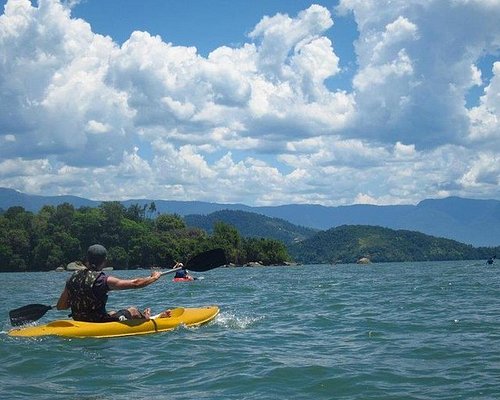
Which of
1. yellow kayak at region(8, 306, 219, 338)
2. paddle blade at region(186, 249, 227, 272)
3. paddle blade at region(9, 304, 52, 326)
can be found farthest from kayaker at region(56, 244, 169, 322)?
paddle blade at region(186, 249, 227, 272)

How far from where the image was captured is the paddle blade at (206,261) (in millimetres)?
15484

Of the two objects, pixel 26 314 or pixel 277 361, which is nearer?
pixel 277 361

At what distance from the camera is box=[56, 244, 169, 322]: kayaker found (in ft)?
37.6

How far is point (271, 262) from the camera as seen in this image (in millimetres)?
117188

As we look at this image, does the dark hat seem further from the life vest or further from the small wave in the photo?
the small wave

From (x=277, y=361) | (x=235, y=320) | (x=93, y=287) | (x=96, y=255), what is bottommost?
(x=235, y=320)

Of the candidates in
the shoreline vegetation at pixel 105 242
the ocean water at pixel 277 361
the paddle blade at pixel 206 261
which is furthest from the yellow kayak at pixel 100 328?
the shoreline vegetation at pixel 105 242

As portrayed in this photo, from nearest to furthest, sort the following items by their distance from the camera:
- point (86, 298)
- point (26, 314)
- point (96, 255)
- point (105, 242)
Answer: point (96, 255) < point (86, 298) < point (26, 314) < point (105, 242)

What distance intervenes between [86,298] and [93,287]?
37 cm

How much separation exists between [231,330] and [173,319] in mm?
1195

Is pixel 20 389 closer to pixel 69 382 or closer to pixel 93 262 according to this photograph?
pixel 69 382

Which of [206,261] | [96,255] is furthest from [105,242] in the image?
[96,255]

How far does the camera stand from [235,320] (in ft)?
A: 49.2

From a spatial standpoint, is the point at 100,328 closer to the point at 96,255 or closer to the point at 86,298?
the point at 86,298
